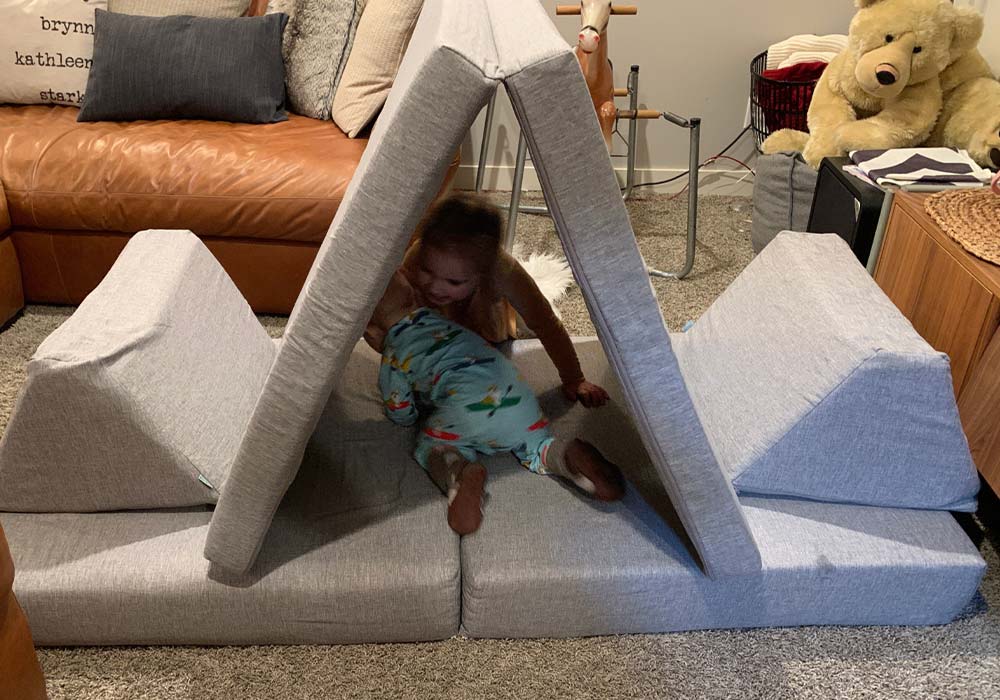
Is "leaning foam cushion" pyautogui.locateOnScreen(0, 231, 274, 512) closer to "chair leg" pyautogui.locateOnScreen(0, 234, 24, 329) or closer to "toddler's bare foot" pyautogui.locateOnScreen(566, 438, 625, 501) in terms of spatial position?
"toddler's bare foot" pyautogui.locateOnScreen(566, 438, 625, 501)

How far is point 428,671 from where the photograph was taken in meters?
1.30

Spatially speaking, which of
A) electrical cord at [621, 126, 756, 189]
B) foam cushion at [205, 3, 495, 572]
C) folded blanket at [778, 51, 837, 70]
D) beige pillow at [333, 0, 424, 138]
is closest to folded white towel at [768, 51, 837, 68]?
folded blanket at [778, 51, 837, 70]

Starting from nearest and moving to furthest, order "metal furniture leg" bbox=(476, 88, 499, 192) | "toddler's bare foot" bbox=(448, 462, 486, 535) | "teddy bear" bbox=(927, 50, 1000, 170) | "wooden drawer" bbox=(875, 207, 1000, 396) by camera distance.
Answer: "toddler's bare foot" bbox=(448, 462, 486, 535)
"wooden drawer" bbox=(875, 207, 1000, 396)
"teddy bear" bbox=(927, 50, 1000, 170)
"metal furniture leg" bbox=(476, 88, 499, 192)

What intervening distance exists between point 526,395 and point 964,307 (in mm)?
877

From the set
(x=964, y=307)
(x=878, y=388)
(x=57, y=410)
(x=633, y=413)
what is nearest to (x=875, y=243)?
(x=964, y=307)

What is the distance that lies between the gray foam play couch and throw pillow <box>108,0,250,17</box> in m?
1.42

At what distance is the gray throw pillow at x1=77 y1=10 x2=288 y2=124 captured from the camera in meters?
2.44

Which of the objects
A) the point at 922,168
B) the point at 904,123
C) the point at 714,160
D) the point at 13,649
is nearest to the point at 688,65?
the point at 714,160

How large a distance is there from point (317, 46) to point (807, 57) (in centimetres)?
158

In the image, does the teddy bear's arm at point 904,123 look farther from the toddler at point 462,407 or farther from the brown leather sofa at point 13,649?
the brown leather sofa at point 13,649

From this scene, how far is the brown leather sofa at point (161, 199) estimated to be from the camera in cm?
220

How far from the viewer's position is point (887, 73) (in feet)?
7.16

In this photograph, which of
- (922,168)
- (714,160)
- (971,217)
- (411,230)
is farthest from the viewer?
(714,160)

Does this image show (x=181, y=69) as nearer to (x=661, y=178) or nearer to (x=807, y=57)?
(x=661, y=178)
